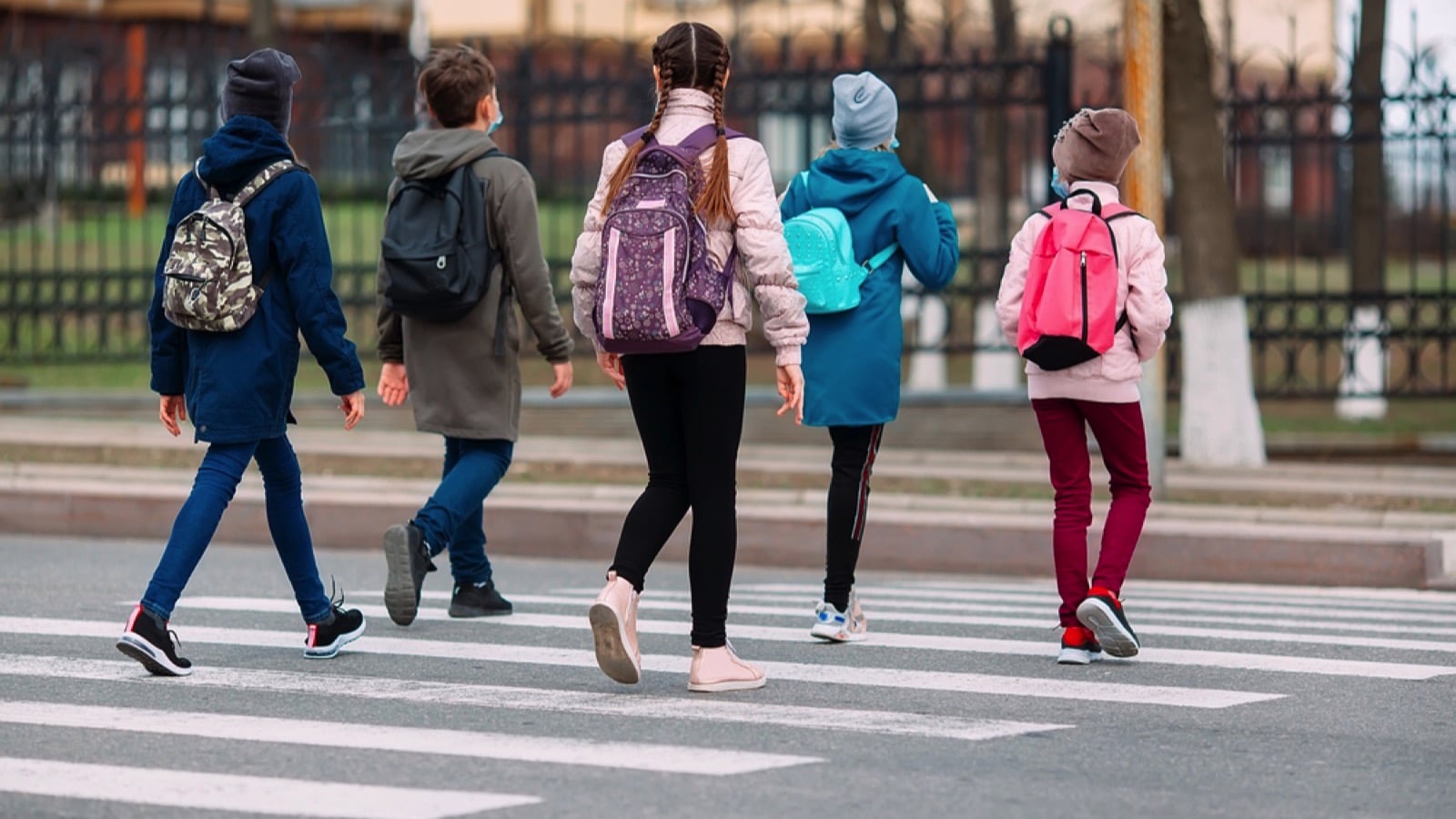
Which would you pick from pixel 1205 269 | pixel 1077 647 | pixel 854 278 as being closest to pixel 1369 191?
pixel 1205 269

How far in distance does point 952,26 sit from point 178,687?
1016 cm

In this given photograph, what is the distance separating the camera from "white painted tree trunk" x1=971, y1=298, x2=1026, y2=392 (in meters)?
16.7

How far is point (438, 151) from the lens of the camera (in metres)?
7.70

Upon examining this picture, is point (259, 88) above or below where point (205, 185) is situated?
above

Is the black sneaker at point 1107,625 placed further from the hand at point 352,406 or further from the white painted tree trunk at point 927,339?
the white painted tree trunk at point 927,339

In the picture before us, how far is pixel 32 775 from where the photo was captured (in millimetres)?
5305

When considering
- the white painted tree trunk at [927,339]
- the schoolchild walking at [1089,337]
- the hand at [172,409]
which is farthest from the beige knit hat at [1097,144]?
the white painted tree trunk at [927,339]

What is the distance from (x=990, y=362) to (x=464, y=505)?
35.2 feet

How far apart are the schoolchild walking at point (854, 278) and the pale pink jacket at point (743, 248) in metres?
0.99

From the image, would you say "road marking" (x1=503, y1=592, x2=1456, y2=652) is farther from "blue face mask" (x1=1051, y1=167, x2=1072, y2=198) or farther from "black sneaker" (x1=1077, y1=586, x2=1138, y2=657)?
"blue face mask" (x1=1051, y1=167, x2=1072, y2=198)

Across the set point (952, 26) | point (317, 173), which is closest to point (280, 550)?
point (952, 26)

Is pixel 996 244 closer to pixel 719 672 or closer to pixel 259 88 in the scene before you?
pixel 259 88

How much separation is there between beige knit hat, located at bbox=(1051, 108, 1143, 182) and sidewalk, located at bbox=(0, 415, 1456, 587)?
11.8 feet

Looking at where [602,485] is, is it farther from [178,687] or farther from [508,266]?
[178,687]
